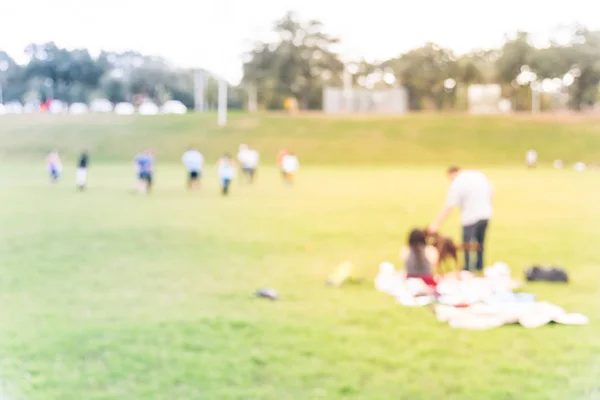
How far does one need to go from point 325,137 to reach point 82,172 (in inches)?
101

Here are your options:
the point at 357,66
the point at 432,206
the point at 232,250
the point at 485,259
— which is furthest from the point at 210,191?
the point at 357,66

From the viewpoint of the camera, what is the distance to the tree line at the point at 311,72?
235 cm

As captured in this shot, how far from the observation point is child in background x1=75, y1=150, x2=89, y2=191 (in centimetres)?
435

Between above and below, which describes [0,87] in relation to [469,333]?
above

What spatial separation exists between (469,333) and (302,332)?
2.10ft

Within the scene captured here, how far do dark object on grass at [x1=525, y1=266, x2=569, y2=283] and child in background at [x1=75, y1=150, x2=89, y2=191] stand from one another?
8.66 ft

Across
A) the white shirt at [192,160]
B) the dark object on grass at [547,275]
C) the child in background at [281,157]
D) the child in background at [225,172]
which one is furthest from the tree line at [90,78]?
the child in background at [281,157]

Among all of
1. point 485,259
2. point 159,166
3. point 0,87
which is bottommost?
point 485,259

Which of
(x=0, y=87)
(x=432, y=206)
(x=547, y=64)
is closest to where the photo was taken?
(x=0, y=87)

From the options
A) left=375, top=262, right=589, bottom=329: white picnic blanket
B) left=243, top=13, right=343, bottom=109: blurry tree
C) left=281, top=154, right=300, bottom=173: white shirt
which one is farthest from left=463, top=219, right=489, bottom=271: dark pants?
left=281, top=154, right=300, bottom=173: white shirt

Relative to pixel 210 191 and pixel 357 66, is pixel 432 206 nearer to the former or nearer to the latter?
pixel 210 191

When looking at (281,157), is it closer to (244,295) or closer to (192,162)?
(192,162)

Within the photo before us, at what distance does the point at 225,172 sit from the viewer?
8.28 metres

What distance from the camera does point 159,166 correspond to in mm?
6559
